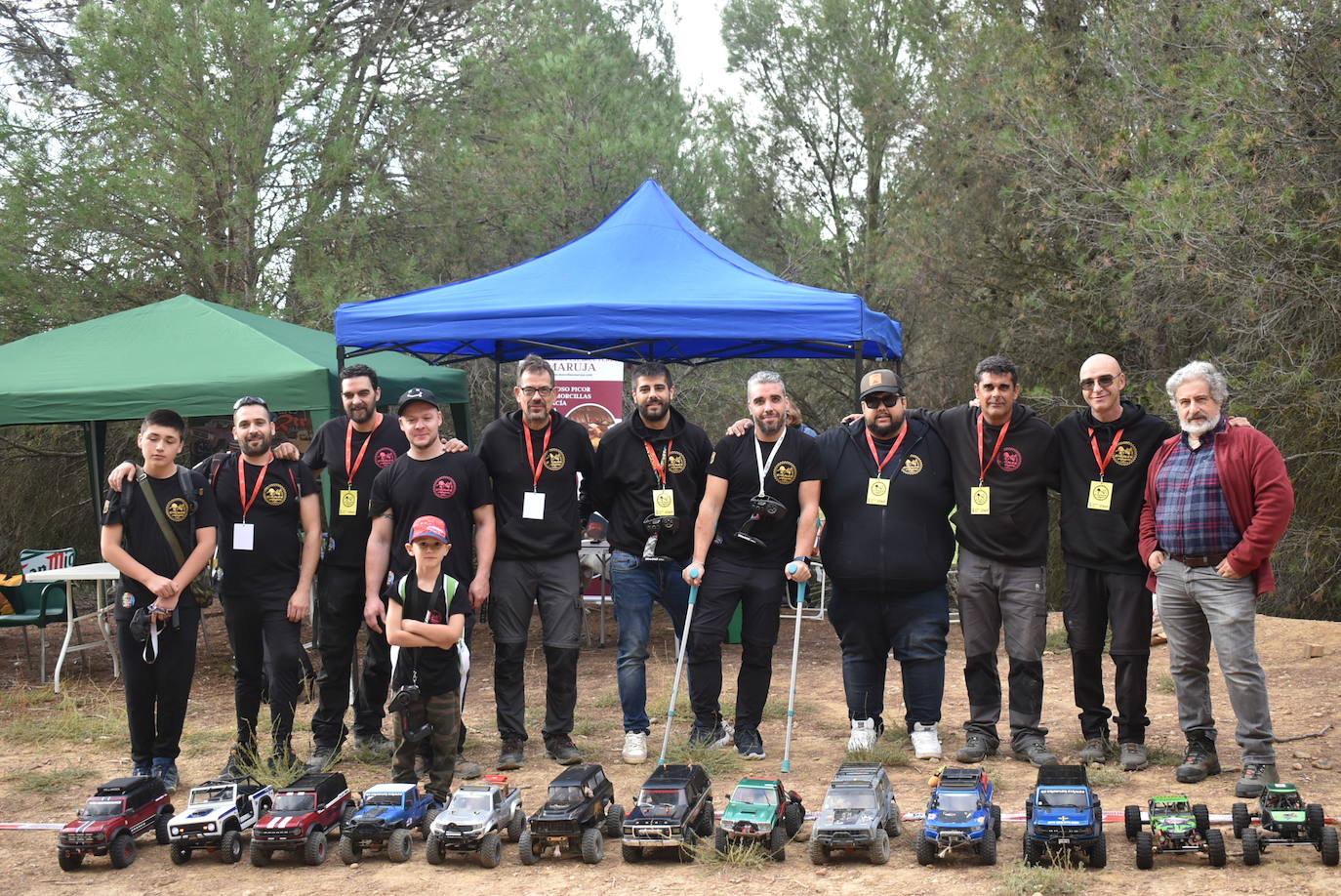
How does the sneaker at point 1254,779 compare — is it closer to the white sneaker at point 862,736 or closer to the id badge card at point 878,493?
the white sneaker at point 862,736

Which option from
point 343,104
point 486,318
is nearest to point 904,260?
point 343,104

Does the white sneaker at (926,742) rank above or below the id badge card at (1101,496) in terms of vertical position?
below

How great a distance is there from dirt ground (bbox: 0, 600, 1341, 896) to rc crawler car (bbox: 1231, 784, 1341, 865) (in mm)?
58

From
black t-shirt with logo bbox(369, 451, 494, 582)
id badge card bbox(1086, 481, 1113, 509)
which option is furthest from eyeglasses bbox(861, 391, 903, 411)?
black t-shirt with logo bbox(369, 451, 494, 582)

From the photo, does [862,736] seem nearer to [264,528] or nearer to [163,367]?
[264,528]

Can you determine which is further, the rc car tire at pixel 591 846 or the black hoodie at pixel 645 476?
the black hoodie at pixel 645 476

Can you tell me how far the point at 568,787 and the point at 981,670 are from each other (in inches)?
84.3

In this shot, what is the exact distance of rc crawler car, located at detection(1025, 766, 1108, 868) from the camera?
404 centimetres

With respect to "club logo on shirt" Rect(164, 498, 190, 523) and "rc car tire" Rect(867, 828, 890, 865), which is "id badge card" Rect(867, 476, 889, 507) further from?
"club logo on shirt" Rect(164, 498, 190, 523)

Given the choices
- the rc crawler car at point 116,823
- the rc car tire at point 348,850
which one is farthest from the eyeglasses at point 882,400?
the rc crawler car at point 116,823

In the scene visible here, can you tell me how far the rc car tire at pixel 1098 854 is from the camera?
4078 mm

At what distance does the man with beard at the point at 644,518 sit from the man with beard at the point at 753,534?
135 millimetres

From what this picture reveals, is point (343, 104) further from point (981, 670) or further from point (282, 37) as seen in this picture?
point (981, 670)

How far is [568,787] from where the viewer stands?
4.52 meters
